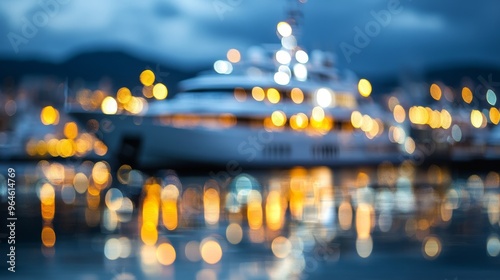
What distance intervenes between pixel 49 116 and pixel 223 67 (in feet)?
186

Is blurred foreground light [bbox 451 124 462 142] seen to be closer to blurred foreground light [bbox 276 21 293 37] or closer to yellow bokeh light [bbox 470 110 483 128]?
yellow bokeh light [bbox 470 110 483 128]

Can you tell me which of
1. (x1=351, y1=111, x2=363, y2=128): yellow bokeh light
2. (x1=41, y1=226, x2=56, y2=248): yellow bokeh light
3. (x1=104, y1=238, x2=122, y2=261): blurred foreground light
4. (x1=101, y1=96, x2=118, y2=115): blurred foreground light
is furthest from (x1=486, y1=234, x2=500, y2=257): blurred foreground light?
(x1=351, y1=111, x2=363, y2=128): yellow bokeh light

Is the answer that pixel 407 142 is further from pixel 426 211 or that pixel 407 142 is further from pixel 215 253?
pixel 215 253

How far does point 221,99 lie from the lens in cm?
4541

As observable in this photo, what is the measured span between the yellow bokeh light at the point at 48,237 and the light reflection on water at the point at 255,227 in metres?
0.02

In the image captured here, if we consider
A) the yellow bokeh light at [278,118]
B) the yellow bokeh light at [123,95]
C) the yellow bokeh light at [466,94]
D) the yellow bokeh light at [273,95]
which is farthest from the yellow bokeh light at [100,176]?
the yellow bokeh light at [466,94]

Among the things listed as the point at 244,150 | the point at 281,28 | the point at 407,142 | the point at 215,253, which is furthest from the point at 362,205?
the point at 407,142

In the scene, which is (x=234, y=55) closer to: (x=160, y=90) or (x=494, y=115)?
(x=160, y=90)

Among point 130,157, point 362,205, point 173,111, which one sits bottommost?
point 362,205

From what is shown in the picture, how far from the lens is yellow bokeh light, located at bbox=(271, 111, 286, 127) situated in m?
47.3

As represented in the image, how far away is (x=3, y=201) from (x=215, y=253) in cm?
1258

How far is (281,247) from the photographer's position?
42.0ft

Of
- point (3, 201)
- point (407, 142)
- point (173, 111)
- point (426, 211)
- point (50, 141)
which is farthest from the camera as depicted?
point (50, 141)

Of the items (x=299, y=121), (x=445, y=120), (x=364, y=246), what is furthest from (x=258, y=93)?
(x=445, y=120)
